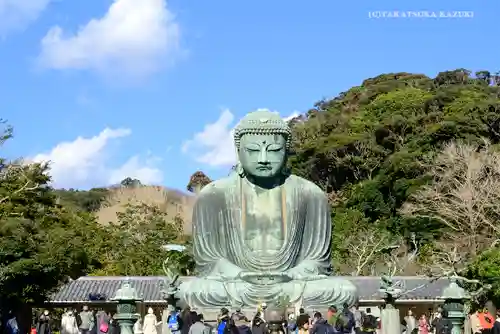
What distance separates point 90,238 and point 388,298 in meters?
23.0

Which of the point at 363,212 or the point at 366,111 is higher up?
the point at 366,111

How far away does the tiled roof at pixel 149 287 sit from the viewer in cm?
3103

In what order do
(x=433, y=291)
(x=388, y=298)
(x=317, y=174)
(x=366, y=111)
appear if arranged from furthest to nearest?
(x=366, y=111) < (x=317, y=174) < (x=433, y=291) < (x=388, y=298)

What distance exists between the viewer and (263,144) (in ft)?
42.9

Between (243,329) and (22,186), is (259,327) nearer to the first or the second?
(243,329)

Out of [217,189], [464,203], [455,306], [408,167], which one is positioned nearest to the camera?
[455,306]

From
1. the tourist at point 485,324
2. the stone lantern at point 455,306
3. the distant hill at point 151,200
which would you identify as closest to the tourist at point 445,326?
the stone lantern at point 455,306

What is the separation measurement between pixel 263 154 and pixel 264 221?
1060 mm

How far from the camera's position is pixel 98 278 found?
34000mm

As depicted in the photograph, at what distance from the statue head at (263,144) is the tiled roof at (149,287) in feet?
58.1

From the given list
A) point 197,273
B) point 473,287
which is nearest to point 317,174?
point 473,287

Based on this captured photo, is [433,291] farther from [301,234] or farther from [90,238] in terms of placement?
[301,234]

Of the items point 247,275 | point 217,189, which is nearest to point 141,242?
point 217,189

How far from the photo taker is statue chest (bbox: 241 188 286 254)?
13164mm
